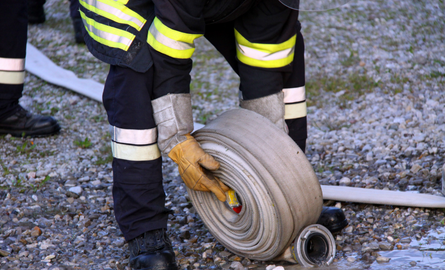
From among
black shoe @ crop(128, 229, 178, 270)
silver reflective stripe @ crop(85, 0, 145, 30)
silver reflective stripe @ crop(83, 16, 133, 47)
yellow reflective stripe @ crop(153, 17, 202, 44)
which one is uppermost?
silver reflective stripe @ crop(85, 0, 145, 30)

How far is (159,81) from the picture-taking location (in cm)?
232

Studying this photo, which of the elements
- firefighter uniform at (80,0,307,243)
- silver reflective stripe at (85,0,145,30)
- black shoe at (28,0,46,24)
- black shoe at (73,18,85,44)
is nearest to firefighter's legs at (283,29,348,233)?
firefighter uniform at (80,0,307,243)

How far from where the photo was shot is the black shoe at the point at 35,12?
25.0 feet

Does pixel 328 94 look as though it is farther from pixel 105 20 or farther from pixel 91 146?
pixel 105 20

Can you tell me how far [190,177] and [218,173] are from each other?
17cm

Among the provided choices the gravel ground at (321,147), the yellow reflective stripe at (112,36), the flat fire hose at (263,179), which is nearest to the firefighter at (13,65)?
the gravel ground at (321,147)

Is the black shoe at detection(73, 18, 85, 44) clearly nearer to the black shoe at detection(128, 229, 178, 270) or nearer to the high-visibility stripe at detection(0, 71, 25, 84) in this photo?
the high-visibility stripe at detection(0, 71, 25, 84)

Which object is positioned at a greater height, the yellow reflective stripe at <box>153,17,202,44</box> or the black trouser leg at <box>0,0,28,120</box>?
the yellow reflective stripe at <box>153,17,202,44</box>

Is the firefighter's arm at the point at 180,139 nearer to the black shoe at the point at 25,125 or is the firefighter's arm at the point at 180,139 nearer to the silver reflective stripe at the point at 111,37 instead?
the silver reflective stripe at the point at 111,37

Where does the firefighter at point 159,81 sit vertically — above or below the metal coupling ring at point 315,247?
above

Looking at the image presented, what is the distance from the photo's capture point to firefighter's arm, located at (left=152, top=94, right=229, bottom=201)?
7.72 feet

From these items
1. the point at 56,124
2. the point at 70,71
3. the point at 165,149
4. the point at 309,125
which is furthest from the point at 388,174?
the point at 70,71

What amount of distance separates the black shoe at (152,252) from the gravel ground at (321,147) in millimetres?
140

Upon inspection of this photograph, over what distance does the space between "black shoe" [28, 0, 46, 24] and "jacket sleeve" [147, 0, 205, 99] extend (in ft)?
20.5
